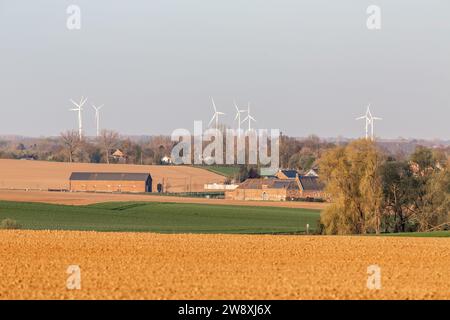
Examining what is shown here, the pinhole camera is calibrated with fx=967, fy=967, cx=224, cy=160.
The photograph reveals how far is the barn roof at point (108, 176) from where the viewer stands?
147 metres

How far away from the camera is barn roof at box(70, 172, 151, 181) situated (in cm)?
14725

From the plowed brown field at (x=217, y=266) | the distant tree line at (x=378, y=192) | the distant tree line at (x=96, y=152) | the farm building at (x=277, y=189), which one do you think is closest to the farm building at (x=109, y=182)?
the farm building at (x=277, y=189)

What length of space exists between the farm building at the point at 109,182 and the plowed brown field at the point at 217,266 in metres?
99.2

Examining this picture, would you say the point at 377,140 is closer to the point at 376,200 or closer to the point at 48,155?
the point at 376,200

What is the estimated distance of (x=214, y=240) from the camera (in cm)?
4334

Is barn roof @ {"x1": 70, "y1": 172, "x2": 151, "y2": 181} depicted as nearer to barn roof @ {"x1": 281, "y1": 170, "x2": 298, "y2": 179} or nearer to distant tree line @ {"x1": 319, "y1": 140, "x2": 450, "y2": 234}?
barn roof @ {"x1": 281, "y1": 170, "x2": 298, "y2": 179}

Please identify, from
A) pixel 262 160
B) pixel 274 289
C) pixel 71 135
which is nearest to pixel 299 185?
pixel 262 160

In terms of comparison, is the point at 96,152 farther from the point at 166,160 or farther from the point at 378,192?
the point at 378,192

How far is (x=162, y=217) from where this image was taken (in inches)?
3398

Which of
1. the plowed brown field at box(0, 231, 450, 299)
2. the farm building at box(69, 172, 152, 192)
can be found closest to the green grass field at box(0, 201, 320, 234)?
the plowed brown field at box(0, 231, 450, 299)

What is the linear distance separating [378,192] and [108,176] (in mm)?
78822

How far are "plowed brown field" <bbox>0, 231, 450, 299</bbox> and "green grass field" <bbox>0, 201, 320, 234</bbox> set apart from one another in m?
25.5

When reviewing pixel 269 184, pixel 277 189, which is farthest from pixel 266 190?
pixel 277 189
